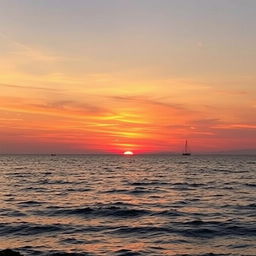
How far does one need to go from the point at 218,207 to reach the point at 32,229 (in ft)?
58.3

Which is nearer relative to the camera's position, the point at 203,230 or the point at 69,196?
the point at 203,230

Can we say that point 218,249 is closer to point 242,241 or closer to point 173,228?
point 242,241

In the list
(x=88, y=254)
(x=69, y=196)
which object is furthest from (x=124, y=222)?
(x=69, y=196)

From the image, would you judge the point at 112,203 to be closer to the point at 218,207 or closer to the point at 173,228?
the point at 218,207

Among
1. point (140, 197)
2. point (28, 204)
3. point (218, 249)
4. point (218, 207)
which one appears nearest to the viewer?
point (218, 249)

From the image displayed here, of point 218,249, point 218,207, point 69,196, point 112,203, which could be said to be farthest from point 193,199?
point 218,249

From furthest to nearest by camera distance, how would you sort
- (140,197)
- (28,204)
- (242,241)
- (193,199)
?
1. (140,197)
2. (193,199)
3. (28,204)
4. (242,241)

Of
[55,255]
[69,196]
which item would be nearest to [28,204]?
[69,196]

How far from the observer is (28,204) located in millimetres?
38000

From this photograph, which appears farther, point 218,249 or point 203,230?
point 203,230

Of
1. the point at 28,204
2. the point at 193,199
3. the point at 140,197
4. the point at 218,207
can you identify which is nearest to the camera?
the point at 218,207

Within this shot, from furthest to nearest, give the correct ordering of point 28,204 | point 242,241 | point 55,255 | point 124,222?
1. point 28,204
2. point 124,222
3. point 242,241
4. point 55,255

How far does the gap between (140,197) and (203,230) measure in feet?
61.4

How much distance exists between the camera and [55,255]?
65.0 ft
